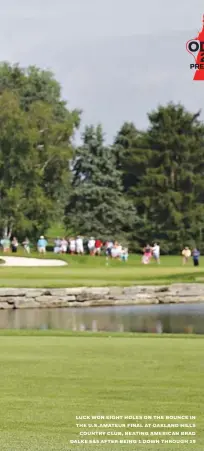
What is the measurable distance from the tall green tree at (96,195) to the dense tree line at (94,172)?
0.06 m

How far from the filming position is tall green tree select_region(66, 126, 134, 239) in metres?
65.3

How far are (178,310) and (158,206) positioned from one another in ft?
146

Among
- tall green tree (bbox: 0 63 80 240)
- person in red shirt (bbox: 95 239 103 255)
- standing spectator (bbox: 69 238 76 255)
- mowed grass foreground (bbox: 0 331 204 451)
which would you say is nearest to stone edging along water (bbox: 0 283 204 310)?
mowed grass foreground (bbox: 0 331 204 451)

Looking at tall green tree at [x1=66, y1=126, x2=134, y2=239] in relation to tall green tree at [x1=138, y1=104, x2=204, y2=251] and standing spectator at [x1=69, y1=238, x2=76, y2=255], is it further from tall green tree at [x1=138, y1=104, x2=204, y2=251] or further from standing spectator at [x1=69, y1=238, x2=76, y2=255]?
standing spectator at [x1=69, y1=238, x2=76, y2=255]

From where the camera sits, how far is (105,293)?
3041cm

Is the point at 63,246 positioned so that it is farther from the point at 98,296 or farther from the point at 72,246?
the point at 98,296

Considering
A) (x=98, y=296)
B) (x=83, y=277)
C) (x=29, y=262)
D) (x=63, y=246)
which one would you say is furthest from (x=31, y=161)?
(x=98, y=296)

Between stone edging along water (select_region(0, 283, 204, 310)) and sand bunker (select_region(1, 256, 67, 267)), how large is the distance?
12940 mm

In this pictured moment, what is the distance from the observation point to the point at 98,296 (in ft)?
98.9

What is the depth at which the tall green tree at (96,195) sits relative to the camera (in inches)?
2571

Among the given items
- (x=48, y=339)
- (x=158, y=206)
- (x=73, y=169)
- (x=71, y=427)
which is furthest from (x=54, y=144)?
(x=71, y=427)

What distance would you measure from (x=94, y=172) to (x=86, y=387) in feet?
186

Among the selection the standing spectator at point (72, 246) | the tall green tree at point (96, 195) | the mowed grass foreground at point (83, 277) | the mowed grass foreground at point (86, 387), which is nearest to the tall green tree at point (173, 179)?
the tall green tree at point (96, 195)

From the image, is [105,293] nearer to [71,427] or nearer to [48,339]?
A: [48,339]
